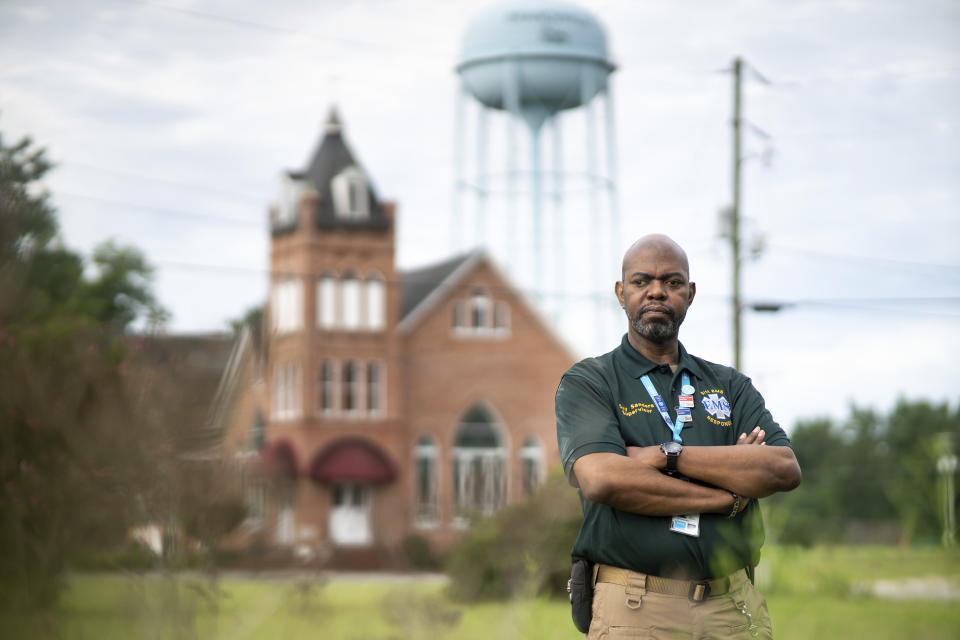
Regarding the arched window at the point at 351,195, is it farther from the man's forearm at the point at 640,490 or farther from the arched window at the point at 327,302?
the man's forearm at the point at 640,490

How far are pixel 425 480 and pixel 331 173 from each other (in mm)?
10687

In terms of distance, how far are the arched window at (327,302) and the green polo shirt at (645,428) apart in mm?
38570

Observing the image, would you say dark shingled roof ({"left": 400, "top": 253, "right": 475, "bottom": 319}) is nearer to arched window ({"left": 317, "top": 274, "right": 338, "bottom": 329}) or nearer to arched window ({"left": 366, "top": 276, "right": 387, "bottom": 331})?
arched window ({"left": 366, "top": 276, "right": 387, "bottom": 331})

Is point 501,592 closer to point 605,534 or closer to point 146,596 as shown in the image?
point 146,596

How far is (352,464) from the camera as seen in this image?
40844mm

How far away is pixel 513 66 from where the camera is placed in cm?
4278

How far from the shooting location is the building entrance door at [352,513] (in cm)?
4103

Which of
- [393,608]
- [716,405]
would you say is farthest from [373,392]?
[716,405]

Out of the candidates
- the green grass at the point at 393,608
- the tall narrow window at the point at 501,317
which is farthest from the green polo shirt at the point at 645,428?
the tall narrow window at the point at 501,317

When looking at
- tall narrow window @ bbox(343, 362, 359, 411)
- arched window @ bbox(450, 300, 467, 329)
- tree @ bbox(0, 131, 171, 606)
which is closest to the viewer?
tree @ bbox(0, 131, 171, 606)

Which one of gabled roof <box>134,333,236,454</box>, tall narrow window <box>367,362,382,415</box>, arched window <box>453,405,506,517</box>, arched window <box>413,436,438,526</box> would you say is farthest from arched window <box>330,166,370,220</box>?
gabled roof <box>134,333,236,454</box>

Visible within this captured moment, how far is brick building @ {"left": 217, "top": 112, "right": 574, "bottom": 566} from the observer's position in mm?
41344

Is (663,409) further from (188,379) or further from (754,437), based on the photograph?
(188,379)

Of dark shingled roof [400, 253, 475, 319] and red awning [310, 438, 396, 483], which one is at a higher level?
dark shingled roof [400, 253, 475, 319]
